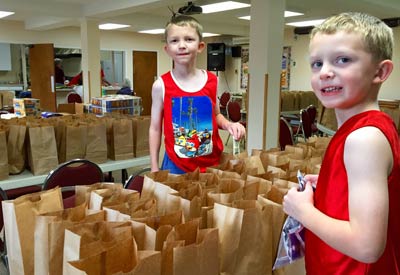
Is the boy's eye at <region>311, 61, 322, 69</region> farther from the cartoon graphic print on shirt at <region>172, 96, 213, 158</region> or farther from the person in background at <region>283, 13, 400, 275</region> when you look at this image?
the cartoon graphic print on shirt at <region>172, 96, 213, 158</region>

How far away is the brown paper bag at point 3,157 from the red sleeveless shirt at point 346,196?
6.65 ft

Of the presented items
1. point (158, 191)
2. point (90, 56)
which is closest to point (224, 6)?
point (90, 56)

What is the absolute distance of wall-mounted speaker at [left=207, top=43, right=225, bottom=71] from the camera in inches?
403

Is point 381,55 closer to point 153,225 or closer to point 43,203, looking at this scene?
point 153,225

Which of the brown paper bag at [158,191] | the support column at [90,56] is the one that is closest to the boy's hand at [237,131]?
the brown paper bag at [158,191]

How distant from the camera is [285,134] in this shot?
4.37 metres

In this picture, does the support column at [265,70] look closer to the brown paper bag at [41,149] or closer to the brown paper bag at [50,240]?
the brown paper bag at [41,149]

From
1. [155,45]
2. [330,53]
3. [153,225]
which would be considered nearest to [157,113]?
[153,225]

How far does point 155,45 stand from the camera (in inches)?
401

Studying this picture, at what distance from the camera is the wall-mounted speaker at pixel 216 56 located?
10227 mm

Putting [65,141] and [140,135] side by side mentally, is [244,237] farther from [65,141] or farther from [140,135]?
[140,135]

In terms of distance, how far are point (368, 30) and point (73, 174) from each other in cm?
→ 184

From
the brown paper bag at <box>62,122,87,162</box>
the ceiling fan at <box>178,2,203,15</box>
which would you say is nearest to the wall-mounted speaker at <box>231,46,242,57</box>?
the ceiling fan at <box>178,2,203,15</box>

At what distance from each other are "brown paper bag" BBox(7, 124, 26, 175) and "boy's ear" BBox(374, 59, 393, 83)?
2137mm
